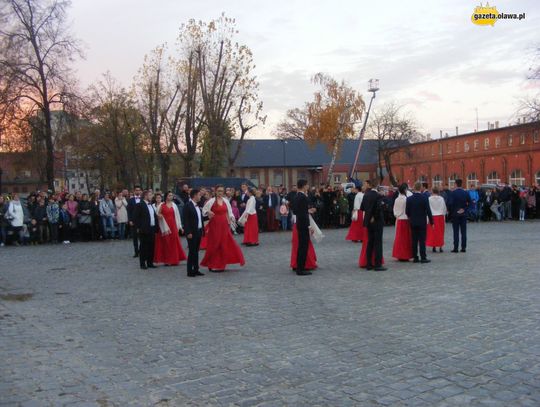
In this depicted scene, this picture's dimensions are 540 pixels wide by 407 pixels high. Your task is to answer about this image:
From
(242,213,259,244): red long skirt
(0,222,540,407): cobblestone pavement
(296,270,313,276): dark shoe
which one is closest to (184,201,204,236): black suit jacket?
(0,222,540,407): cobblestone pavement

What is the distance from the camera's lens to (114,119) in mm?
47344

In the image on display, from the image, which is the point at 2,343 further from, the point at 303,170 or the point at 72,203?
the point at 303,170

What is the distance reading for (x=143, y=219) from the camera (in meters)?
14.2

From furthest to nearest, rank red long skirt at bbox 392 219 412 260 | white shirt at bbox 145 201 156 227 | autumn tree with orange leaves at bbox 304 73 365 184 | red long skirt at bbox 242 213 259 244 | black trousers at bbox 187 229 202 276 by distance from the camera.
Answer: autumn tree with orange leaves at bbox 304 73 365 184 < red long skirt at bbox 242 213 259 244 < red long skirt at bbox 392 219 412 260 < white shirt at bbox 145 201 156 227 < black trousers at bbox 187 229 202 276

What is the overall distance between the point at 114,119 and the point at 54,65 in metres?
14.7

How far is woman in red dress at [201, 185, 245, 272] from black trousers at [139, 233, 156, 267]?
166 cm

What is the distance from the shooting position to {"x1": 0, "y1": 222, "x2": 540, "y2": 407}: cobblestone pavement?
5.22 m

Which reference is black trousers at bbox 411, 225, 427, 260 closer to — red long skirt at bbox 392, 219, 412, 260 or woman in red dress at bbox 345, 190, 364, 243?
red long skirt at bbox 392, 219, 412, 260

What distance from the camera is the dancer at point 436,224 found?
16.4 m

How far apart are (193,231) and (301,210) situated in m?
2.41

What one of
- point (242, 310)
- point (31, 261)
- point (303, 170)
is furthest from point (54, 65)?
point (303, 170)

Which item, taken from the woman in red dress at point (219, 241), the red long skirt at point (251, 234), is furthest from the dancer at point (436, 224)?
the woman in red dress at point (219, 241)

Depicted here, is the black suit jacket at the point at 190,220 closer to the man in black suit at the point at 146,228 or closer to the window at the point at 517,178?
the man in black suit at the point at 146,228

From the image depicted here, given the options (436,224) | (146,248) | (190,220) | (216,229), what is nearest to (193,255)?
(190,220)
